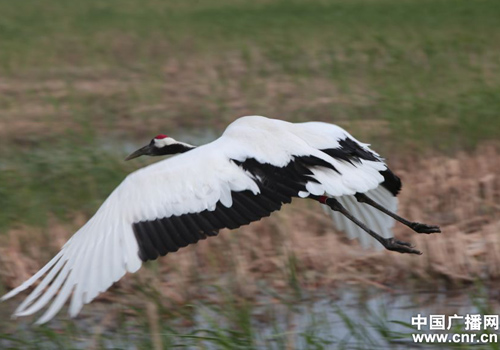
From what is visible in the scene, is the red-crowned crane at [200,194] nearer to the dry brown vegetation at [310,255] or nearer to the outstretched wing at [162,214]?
the outstretched wing at [162,214]

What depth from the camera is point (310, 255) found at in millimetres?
7695

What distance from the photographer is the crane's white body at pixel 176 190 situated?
5152 mm

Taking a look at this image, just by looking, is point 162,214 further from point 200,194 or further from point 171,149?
point 171,149

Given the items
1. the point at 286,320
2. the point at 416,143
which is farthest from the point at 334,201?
the point at 416,143

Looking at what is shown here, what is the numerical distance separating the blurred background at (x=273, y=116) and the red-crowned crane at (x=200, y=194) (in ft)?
2.19

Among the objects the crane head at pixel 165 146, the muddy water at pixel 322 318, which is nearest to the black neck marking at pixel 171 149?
the crane head at pixel 165 146

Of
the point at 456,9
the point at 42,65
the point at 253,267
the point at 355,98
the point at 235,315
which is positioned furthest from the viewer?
the point at 456,9

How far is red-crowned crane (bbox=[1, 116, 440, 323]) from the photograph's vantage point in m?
5.21

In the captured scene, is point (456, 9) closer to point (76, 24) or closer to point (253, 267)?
point (76, 24)

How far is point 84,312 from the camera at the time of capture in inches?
276

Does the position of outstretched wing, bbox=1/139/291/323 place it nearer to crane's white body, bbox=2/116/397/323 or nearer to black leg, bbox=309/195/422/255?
crane's white body, bbox=2/116/397/323

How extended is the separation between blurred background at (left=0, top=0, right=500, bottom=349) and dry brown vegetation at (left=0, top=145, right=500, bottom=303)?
0.05ft

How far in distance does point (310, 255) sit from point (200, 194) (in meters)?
2.32

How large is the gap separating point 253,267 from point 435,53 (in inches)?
273
